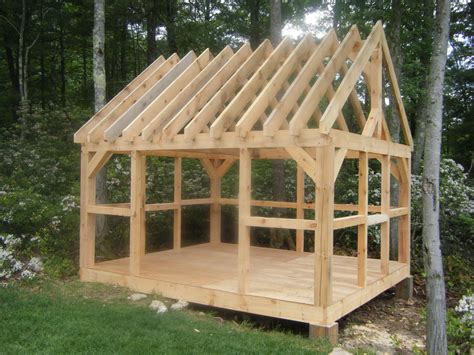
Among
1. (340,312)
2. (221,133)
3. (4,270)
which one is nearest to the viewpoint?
(340,312)

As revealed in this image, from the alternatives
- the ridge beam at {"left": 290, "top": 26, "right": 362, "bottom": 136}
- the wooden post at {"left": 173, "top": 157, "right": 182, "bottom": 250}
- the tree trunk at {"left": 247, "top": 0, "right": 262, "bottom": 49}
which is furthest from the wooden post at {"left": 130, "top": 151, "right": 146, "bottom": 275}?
the tree trunk at {"left": 247, "top": 0, "right": 262, "bottom": 49}

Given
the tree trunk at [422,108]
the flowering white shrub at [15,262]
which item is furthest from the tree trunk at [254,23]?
the flowering white shrub at [15,262]

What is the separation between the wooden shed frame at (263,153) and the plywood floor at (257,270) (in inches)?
0.7

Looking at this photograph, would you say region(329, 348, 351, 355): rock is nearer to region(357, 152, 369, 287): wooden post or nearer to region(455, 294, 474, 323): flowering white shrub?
region(357, 152, 369, 287): wooden post

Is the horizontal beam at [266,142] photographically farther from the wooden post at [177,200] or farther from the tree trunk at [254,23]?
the tree trunk at [254,23]

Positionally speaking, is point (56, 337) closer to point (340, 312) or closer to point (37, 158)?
point (340, 312)

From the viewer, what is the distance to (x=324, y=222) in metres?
5.01

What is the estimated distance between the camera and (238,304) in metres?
5.61

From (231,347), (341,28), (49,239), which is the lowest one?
(231,347)

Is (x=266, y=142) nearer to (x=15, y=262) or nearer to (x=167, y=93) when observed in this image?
(x=167, y=93)

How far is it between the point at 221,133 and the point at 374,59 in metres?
2.54

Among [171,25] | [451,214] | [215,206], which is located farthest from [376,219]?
[171,25]

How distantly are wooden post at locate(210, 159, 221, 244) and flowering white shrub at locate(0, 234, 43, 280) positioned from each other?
3.51 metres

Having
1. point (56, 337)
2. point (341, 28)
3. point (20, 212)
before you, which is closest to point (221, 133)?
point (56, 337)
